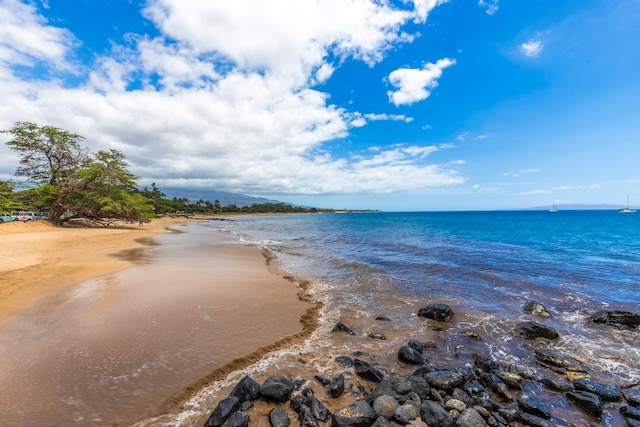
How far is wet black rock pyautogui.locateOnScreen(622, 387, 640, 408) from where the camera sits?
4857mm

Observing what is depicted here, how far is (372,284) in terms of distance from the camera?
13211 mm

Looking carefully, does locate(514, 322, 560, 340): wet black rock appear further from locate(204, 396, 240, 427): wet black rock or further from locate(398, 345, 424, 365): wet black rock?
locate(204, 396, 240, 427): wet black rock

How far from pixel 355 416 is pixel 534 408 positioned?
10.8 ft

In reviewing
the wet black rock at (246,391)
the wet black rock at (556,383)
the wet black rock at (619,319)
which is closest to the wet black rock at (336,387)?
the wet black rock at (246,391)

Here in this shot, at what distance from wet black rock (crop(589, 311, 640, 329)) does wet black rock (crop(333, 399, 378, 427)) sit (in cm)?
974

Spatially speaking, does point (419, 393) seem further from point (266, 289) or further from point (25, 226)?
point (25, 226)

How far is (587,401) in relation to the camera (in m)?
4.79

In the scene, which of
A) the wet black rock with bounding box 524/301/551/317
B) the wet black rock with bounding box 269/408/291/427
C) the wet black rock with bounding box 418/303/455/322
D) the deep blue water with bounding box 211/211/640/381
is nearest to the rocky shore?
the wet black rock with bounding box 269/408/291/427

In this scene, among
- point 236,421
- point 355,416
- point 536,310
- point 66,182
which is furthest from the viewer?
point 66,182

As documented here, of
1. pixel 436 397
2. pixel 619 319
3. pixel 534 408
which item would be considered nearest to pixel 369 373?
pixel 436 397

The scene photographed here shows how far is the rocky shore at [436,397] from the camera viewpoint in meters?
4.15

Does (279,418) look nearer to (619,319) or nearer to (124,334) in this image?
(124,334)

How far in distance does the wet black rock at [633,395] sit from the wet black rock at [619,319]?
4.54 meters

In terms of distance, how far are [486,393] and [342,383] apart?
286 cm
